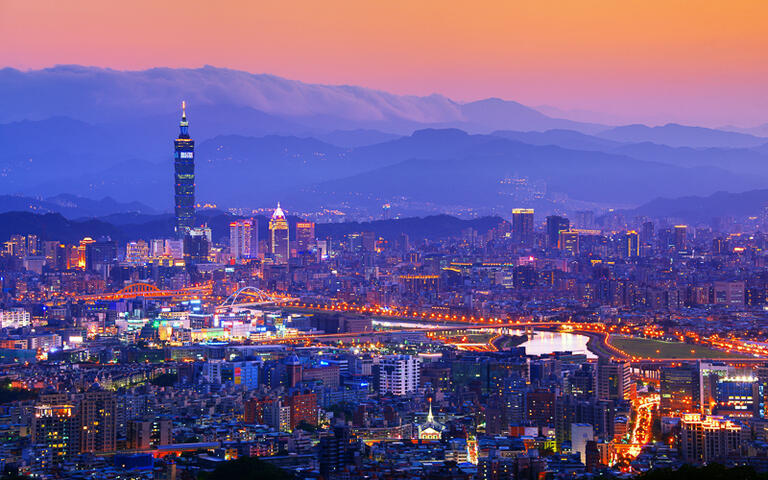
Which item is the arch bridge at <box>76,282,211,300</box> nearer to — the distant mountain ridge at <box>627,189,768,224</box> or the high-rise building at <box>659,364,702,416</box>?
the high-rise building at <box>659,364,702,416</box>

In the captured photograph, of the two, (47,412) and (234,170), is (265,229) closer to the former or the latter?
(234,170)

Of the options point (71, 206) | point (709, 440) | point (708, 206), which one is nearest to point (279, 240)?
point (71, 206)

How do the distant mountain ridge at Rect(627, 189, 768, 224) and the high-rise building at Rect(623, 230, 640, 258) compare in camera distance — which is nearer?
the high-rise building at Rect(623, 230, 640, 258)

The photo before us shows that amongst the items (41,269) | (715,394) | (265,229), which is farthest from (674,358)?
(265,229)

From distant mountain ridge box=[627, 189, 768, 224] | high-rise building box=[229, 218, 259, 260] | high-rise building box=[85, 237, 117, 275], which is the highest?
distant mountain ridge box=[627, 189, 768, 224]

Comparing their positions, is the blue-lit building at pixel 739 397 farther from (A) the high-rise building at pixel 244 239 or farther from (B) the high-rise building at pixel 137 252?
(A) the high-rise building at pixel 244 239

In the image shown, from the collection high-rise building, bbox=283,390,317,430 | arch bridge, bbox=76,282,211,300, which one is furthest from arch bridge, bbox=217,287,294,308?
high-rise building, bbox=283,390,317,430

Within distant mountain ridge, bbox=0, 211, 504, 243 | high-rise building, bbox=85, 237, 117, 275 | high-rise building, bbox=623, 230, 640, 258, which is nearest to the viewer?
high-rise building, bbox=85, 237, 117, 275
